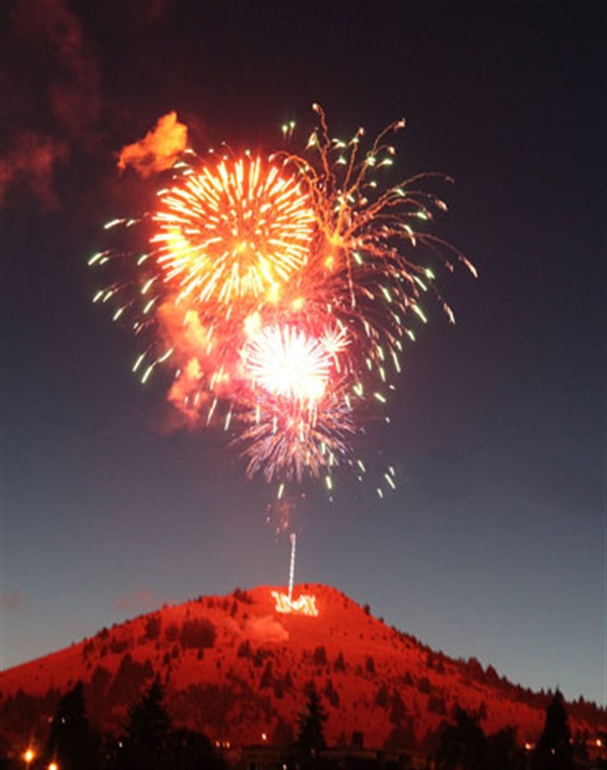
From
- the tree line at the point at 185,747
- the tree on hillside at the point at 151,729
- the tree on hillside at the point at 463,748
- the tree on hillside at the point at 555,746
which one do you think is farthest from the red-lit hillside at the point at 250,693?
the tree on hillside at the point at 463,748

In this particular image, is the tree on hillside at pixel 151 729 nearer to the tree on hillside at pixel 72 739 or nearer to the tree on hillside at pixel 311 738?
the tree on hillside at pixel 72 739

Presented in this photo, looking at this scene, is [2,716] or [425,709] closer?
[2,716]

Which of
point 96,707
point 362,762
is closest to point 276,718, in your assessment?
point 96,707

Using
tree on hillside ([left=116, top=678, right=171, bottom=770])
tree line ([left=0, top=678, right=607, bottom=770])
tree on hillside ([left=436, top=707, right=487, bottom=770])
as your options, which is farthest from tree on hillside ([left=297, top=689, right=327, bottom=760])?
tree on hillside ([left=116, top=678, right=171, bottom=770])

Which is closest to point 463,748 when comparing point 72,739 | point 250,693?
point 72,739

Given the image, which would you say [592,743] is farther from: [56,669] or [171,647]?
[56,669]

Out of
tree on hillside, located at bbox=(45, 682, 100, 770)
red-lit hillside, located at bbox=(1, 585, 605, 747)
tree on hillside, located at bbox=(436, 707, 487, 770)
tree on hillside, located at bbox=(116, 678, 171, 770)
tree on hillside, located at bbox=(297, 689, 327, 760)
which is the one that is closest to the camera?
tree on hillside, located at bbox=(45, 682, 100, 770)

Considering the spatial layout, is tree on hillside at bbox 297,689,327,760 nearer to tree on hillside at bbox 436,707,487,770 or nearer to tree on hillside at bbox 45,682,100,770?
tree on hillside at bbox 436,707,487,770
